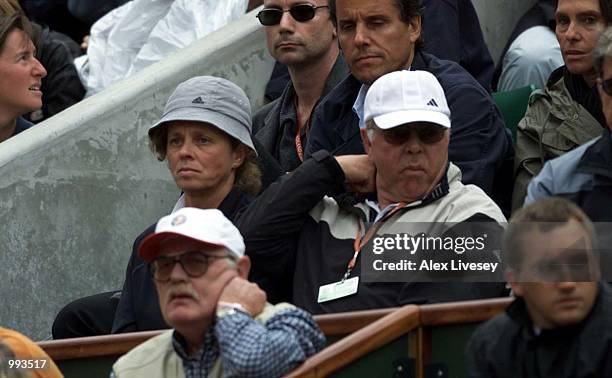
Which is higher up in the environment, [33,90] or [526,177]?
[33,90]

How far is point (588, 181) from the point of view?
550 cm

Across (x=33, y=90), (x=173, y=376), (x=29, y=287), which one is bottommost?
(x=173, y=376)

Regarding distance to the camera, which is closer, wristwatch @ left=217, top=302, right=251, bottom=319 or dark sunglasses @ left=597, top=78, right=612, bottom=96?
wristwatch @ left=217, top=302, right=251, bottom=319

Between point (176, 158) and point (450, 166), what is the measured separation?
1.25 m

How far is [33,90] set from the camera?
8227mm

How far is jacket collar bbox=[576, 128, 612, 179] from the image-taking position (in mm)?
5480

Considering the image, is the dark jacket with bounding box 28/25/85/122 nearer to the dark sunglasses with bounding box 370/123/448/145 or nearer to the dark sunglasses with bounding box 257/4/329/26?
the dark sunglasses with bounding box 257/4/329/26

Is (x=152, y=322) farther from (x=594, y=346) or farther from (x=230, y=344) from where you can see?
(x=594, y=346)

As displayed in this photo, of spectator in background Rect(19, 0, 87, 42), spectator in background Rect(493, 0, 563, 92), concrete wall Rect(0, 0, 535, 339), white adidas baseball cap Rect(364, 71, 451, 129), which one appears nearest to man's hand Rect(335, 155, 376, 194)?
white adidas baseball cap Rect(364, 71, 451, 129)

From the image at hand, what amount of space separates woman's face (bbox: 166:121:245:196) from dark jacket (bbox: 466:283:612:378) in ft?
6.85

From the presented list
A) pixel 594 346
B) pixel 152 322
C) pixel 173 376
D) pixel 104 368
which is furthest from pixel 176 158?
pixel 594 346

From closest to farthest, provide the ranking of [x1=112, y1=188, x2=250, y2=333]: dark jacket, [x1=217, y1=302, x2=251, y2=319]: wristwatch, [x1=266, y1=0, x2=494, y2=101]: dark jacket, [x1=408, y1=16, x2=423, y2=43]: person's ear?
[x1=217, y1=302, x2=251, y2=319]: wristwatch < [x1=112, y1=188, x2=250, y2=333]: dark jacket < [x1=408, y1=16, x2=423, y2=43]: person's ear < [x1=266, y1=0, x2=494, y2=101]: dark jacket

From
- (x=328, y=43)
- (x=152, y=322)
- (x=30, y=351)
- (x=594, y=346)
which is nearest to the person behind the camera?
(x=594, y=346)

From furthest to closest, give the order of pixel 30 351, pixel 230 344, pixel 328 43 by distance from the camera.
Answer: pixel 328 43 < pixel 30 351 < pixel 230 344
